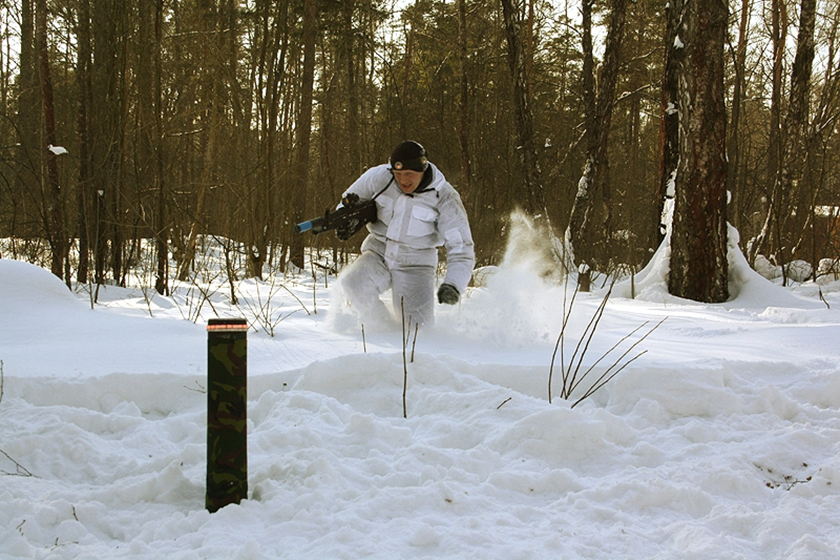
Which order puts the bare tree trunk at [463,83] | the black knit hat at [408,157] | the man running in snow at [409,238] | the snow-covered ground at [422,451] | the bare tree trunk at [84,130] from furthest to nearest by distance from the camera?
the bare tree trunk at [463,83] → the bare tree trunk at [84,130] → the man running in snow at [409,238] → the black knit hat at [408,157] → the snow-covered ground at [422,451]

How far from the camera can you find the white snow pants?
4512mm

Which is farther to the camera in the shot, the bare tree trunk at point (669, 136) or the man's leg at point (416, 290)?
the bare tree trunk at point (669, 136)

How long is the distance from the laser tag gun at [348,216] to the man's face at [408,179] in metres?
0.30

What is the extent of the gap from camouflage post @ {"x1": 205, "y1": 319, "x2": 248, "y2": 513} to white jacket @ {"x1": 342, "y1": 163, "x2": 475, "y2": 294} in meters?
2.79

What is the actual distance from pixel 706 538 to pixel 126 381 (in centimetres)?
233

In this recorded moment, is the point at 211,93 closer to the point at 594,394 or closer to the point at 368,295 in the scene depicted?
the point at 368,295

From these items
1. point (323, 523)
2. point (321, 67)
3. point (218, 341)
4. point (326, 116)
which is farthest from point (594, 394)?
point (321, 67)

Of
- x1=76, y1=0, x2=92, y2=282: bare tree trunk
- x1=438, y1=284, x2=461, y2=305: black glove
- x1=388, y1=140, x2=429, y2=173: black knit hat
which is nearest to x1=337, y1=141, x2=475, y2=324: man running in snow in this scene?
x1=388, y1=140, x2=429, y2=173: black knit hat

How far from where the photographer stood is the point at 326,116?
49.7ft

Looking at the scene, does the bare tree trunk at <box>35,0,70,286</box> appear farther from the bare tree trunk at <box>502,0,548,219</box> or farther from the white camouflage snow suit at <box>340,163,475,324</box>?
the bare tree trunk at <box>502,0,548,219</box>

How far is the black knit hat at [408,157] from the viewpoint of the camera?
4344 mm

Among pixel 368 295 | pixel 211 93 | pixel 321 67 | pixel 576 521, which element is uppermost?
pixel 321 67

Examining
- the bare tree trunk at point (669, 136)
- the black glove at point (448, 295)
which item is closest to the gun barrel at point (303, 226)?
the black glove at point (448, 295)

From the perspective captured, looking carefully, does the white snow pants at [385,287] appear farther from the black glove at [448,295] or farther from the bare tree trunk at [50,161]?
the bare tree trunk at [50,161]
